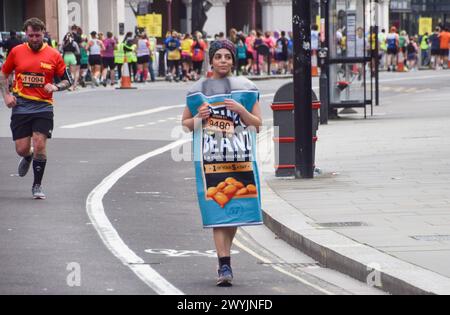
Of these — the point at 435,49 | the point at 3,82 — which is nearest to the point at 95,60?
the point at 435,49

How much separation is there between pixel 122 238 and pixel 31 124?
10.9 feet

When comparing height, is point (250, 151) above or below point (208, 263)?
above

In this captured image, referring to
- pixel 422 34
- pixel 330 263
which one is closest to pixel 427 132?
pixel 330 263

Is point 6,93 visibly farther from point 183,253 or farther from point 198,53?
point 198,53

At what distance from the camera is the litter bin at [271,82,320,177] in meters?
16.0

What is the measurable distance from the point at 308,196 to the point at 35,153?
3.01 metres

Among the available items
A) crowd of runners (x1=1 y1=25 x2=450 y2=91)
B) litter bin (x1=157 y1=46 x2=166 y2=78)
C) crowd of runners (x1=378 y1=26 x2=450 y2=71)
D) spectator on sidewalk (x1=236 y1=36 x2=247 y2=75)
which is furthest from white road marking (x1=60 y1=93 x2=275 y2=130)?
crowd of runners (x1=378 y1=26 x2=450 y2=71)

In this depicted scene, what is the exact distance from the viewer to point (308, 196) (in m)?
13.9

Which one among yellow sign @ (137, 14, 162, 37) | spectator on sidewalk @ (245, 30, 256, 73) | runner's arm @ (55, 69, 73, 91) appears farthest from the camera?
spectator on sidewalk @ (245, 30, 256, 73)

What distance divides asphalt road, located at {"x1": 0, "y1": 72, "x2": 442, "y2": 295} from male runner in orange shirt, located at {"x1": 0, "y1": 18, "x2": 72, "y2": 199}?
0.56 meters

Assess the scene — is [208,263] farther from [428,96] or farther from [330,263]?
[428,96]

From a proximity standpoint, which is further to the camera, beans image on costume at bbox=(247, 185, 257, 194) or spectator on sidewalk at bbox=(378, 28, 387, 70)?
spectator on sidewalk at bbox=(378, 28, 387, 70)

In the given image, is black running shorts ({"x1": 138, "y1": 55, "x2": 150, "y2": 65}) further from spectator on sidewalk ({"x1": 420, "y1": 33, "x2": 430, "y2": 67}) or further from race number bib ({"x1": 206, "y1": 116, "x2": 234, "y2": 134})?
race number bib ({"x1": 206, "y1": 116, "x2": 234, "y2": 134})

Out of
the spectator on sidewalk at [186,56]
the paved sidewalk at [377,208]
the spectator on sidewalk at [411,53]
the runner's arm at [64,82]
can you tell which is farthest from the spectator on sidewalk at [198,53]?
the runner's arm at [64,82]
